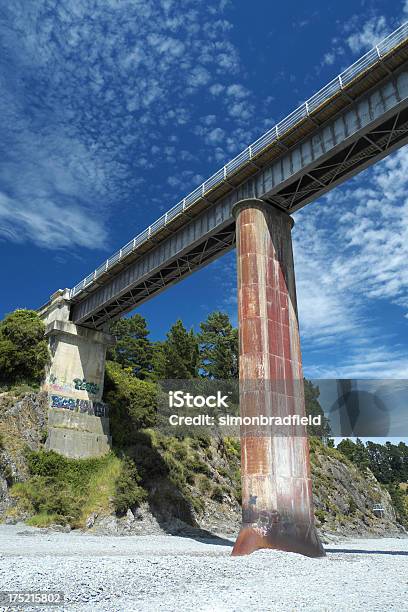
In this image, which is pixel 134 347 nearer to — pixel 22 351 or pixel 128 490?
pixel 22 351

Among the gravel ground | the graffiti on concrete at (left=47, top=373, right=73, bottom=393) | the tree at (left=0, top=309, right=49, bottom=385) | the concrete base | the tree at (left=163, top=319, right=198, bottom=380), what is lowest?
the gravel ground

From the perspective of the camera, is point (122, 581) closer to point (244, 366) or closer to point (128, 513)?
point (244, 366)

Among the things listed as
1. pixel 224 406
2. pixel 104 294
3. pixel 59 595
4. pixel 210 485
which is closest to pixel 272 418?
pixel 59 595

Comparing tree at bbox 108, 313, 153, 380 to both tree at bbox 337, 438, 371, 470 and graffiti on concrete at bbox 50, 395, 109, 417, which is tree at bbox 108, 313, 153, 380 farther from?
tree at bbox 337, 438, 371, 470

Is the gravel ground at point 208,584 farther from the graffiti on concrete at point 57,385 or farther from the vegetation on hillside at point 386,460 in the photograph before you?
the vegetation on hillside at point 386,460

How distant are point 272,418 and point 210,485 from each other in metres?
19.9

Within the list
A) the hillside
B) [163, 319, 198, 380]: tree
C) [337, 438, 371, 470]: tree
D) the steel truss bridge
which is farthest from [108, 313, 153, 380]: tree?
[337, 438, 371, 470]: tree

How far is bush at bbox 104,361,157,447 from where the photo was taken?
43.1m

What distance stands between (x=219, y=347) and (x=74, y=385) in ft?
95.3

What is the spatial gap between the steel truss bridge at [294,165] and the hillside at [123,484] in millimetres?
14177

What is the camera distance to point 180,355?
194 ft

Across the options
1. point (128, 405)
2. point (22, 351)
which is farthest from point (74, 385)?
point (128, 405)

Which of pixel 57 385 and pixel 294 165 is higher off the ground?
pixel 294 165

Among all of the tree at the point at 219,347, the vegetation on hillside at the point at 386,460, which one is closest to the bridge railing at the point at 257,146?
the tree at the point at 219,347
